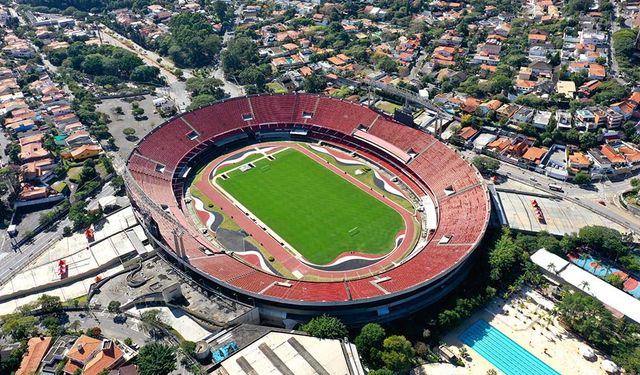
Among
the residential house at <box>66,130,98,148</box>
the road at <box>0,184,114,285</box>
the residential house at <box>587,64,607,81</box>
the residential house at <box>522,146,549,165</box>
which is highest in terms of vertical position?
the residential house at <box>587,64,607,81</box>

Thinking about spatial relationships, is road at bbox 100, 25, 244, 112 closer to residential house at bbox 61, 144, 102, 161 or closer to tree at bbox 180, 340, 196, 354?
residential house at bbox 61, 144, 102, 161

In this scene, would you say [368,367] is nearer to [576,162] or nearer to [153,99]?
[576,162]

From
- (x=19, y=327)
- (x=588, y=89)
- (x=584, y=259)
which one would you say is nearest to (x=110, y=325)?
Answer: (x=19, y=327)

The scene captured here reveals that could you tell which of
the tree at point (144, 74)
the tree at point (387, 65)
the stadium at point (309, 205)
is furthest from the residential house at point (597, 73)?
the tree at point (144, 74)

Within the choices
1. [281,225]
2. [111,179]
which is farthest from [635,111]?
[111,179]

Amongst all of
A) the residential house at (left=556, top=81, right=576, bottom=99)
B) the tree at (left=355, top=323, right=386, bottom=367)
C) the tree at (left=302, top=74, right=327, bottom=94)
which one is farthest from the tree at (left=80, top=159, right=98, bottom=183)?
the residential house at (left=556, top=81, right=576, bottom=99)

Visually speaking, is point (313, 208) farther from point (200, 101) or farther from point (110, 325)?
point (200, 101)
